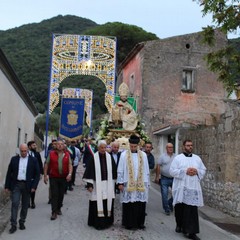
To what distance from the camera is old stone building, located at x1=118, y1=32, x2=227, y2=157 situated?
2427 cm

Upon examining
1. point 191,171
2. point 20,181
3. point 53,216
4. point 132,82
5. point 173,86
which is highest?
point 132,82

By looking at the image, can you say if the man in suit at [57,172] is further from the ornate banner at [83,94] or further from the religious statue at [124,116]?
the ornate banner at [83,94]

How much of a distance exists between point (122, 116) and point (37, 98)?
44.6 meters

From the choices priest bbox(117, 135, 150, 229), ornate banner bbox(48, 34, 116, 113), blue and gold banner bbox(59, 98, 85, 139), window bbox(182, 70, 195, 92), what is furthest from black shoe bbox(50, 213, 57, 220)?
window bbox(182, 70, 195, 92)

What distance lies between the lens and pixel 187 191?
26.7 feet

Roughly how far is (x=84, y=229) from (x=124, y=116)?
5520 mm

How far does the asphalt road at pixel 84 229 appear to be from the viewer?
7.73 m

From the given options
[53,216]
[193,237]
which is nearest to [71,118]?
[53,216]

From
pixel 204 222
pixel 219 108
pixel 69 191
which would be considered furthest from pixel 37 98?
pixel 204 222

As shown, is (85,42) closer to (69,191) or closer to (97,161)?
(69,191)

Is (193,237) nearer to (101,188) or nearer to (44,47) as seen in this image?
(101,188)

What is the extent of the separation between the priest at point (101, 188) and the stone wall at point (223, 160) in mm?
3561

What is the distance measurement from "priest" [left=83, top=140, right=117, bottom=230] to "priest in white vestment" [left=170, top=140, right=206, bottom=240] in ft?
4.30

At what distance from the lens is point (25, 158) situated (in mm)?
8305
